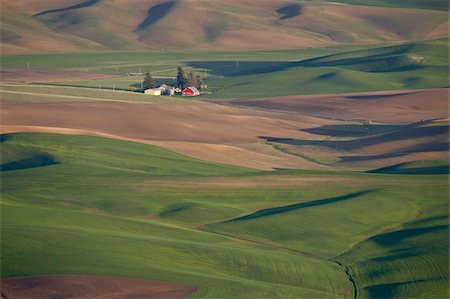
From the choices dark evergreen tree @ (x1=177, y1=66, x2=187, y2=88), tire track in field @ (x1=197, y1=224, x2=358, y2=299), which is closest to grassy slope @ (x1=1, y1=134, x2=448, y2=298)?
tire track in field @ (x1=197, y1=224, x2=358, y2=299)

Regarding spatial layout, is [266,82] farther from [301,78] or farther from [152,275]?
[152,275]

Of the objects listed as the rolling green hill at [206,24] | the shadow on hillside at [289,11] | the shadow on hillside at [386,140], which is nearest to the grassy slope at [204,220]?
the shadow on hillside at [386,140]

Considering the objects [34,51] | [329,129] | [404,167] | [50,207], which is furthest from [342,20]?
[50,207]

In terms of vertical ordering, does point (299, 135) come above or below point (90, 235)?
below

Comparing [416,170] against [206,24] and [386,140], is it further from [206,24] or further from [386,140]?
[206,24]

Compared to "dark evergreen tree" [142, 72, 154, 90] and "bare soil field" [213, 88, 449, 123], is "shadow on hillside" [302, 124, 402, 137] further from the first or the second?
"dark evergreen tree" [142, 72, 154, 90]

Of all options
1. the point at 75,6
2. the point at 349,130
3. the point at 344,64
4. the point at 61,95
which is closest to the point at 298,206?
the point at 349,130
